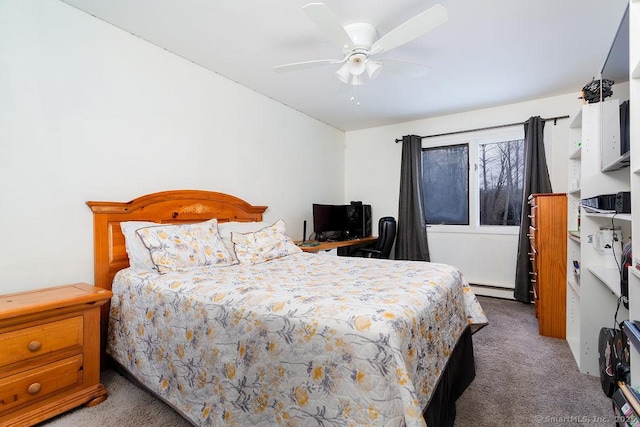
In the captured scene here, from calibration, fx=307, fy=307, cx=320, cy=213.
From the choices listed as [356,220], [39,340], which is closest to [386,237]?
[356,220]

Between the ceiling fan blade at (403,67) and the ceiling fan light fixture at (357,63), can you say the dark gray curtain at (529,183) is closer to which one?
the ceiling fan blade at (403,67)

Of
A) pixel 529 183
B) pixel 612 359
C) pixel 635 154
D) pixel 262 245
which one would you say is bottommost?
pixel 612 359

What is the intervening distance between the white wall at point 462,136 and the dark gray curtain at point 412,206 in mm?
199

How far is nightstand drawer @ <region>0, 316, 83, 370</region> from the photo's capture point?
4.70ft

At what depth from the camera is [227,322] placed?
1.36 metres

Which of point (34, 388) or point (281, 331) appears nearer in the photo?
point (281, 331)

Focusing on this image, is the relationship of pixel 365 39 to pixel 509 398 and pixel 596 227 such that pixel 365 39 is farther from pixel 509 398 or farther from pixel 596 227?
pixel 509 398

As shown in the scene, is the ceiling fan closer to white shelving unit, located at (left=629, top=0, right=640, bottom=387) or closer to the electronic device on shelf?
white shelving unit, located at (left=629, top=0, right=640, bottom=387)

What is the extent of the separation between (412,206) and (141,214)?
329 centimetres

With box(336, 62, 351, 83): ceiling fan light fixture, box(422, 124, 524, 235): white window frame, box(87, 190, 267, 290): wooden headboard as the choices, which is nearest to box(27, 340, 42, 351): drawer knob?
box(87, 190, 267, 290): wooden headboard

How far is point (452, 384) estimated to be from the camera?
1.62 metres

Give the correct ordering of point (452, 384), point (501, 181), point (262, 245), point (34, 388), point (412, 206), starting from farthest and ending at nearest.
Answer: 1. point (412, 206)
2. point (501, 181)
3. point (262, 245)
4. point (452, 384)
5. point (34, 388)

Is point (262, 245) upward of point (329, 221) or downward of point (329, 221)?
downward

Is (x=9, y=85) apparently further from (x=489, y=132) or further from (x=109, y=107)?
(x=489, y=132)
